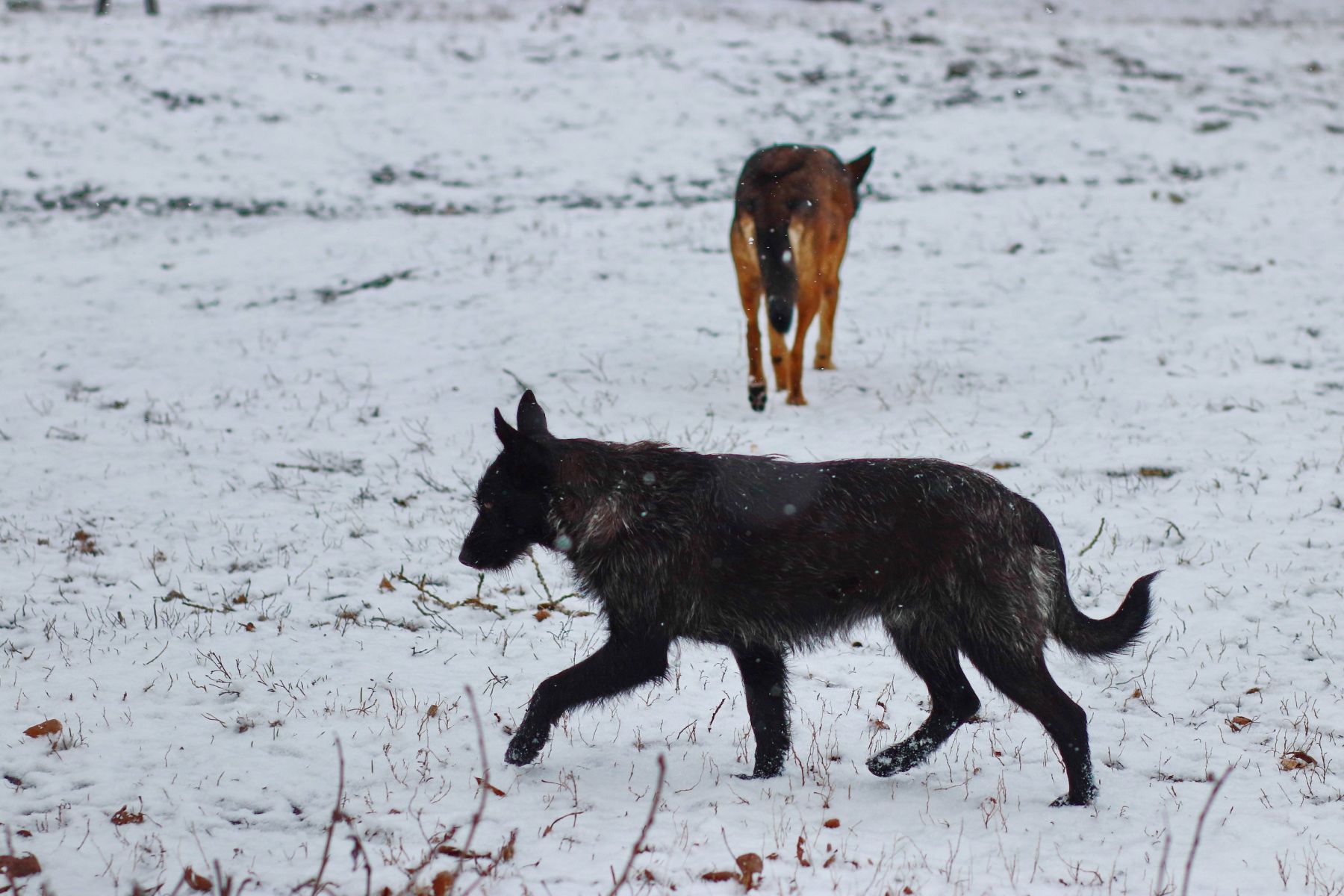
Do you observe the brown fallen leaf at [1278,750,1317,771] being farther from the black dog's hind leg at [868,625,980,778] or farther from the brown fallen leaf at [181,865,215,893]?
the brown fallen leaf at [181,865,215,893]

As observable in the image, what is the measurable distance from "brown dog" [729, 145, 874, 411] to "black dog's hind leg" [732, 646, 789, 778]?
4731 mm

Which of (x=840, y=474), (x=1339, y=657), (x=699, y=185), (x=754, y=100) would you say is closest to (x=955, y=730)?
(x=840, y=474)

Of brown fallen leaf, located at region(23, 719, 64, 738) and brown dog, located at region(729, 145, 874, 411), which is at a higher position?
brown dog, located at region(729, 145, 874, 411)

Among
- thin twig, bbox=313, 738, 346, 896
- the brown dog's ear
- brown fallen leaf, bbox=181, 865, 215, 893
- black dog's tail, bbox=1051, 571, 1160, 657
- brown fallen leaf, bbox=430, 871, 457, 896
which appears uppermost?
the brown dog's ear

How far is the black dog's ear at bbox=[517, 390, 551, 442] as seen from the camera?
15.4ft

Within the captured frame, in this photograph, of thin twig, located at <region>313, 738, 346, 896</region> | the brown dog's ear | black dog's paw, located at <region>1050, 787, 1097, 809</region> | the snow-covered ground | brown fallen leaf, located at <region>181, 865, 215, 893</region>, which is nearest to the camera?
thin twig, located at <region>313, 738, 346, 896</region>

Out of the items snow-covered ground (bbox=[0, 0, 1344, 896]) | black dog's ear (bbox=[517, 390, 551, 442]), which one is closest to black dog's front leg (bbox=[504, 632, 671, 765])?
snow-covered ground (bbox=[0, 0, 1344, 896])

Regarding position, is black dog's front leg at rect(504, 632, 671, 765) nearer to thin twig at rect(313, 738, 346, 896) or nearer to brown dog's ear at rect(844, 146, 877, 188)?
thin twig at rect(313, 738, 346, 896)

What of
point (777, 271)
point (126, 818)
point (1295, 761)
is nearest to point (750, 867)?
point (126, 818)

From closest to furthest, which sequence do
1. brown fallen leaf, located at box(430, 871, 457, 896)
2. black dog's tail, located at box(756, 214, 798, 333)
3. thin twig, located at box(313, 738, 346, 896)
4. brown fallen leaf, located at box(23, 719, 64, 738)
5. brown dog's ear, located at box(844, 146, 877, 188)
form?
thin twig, located at box(313, 738, 346, 896) → brown fallen leaf, located at box(430, 871, 457, 896) → brown fallen leaf, located at box(23, 719, 64, 738) → black dog's tail, located at box(756, 214, 798, 333) → brown dog's ear, located at box(844, 146, 877, 188)

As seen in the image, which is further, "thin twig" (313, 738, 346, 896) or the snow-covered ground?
Answer: the snow-covered ground

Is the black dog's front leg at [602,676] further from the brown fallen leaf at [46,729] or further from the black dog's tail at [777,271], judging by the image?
the black dog's tail at [777,271]

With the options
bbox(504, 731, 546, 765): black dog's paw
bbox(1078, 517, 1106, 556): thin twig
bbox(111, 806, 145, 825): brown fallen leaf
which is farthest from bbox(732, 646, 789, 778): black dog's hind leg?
bbox(1078, 517, 1106, 556): thin twig

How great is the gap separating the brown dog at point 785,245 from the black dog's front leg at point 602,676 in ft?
16.3
